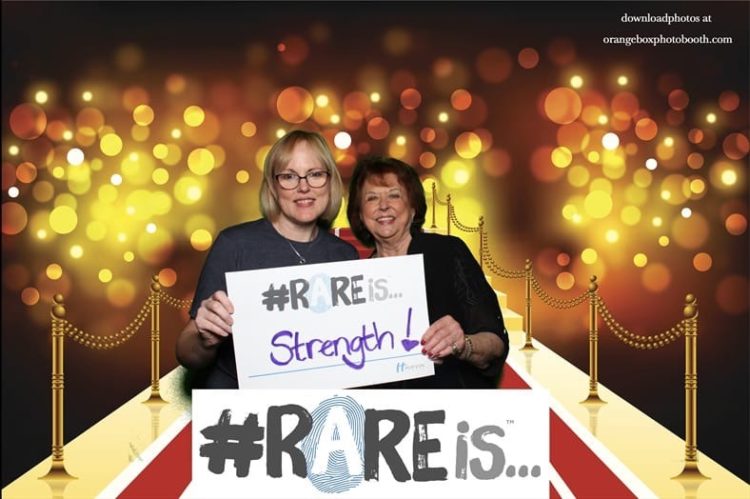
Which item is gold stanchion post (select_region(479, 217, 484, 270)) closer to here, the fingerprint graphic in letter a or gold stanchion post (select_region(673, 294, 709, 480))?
gold stanchion post (select_region(673, 294, 709, 480))

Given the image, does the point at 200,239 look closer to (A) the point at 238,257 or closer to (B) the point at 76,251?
(B) the point at 76,251

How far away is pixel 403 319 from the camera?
103 inches

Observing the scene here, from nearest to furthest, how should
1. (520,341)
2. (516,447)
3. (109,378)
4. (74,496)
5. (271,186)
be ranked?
(516,447), (271,186), (74,496), (109,378), (520,341)

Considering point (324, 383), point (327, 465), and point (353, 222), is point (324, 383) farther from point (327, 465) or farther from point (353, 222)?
point (353, 222)

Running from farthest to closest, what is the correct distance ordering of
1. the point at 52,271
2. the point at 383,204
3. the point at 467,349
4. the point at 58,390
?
the point at 52,271, the point at 58,390, the point at 383,204, the point at 467,349

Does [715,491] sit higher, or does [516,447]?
[516,447]

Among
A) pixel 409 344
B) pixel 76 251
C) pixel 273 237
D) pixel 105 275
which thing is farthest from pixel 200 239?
pixel 409 344

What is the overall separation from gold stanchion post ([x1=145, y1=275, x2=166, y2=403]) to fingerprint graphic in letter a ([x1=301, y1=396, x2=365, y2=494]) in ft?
9.26

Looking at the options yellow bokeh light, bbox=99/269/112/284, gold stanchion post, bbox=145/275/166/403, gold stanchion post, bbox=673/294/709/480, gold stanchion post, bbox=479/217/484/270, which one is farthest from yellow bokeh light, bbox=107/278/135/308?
gold stanchion post, bbox=673/294/709/480

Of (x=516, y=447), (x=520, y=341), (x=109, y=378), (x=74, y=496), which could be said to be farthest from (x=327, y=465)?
(x=520, y=341)

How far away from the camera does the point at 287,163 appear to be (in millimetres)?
2539

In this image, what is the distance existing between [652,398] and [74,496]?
3.85 m

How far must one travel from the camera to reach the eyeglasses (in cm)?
255

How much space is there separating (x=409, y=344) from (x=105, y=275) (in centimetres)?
418
